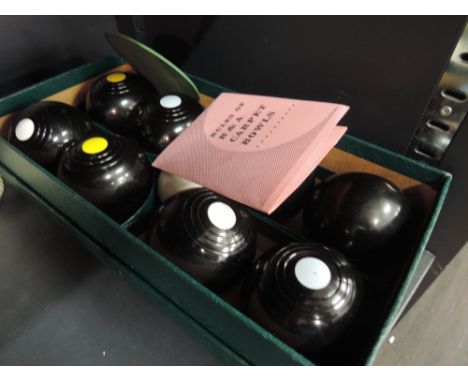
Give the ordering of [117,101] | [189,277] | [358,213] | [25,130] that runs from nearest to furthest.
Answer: [189,277], [358,213], [25,130], [117,101]

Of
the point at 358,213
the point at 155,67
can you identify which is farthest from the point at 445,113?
the point at 155,67

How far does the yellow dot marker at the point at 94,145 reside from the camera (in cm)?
65

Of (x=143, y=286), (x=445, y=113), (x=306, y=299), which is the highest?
(x=445, y=113)

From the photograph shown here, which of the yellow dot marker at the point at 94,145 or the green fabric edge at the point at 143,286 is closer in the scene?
the green fabric edge at the point at 143,286

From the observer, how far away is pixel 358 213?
0.58m

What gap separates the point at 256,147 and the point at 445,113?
31cm

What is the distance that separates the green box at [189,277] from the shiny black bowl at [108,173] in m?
0.04

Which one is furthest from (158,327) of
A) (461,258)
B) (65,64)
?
(461,258)

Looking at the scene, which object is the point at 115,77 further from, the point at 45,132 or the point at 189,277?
the point at 189,277

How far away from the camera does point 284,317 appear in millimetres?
478

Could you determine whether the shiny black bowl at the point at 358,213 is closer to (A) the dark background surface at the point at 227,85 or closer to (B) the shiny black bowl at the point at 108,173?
(A) the dark background surface at the point at 227,85

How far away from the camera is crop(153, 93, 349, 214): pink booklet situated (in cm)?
50

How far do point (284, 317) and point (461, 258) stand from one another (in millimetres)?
1001

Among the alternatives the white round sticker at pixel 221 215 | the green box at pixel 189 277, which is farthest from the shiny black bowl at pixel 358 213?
the white round sticker at pixel 221 215
